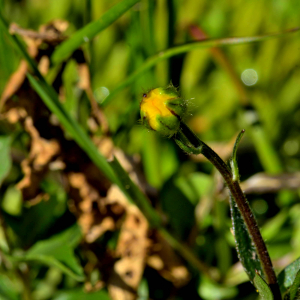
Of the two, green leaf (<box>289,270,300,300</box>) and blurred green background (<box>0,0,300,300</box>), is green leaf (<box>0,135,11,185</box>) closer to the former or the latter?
blurred green background (<box>0,0,300,300</box>)

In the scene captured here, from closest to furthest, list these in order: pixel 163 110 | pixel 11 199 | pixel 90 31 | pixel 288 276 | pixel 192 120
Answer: pixel 163 110 → pixel 288 276 → pixel 90 31 → pixel 11 199 → pixel 192 120

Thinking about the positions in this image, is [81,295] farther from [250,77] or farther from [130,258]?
[250,77]

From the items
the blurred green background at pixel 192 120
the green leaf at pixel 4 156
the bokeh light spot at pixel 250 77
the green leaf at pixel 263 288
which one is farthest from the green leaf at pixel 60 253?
the bokeh light spot at pixel 250 77

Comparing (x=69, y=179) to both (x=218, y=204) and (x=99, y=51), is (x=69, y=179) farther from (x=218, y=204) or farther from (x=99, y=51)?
(x=99, y=51)

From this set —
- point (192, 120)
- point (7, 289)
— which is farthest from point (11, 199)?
point (192, 120)

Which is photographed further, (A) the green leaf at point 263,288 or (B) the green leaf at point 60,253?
(B) the green leaf at point 60,253

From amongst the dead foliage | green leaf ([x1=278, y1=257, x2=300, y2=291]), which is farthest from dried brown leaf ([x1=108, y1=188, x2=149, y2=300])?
green leaf ([x1=278, y1=257, x2=300, y2=291])

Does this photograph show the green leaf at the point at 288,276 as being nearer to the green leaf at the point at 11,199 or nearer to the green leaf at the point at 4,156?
the green leaf at the point at 4,156
